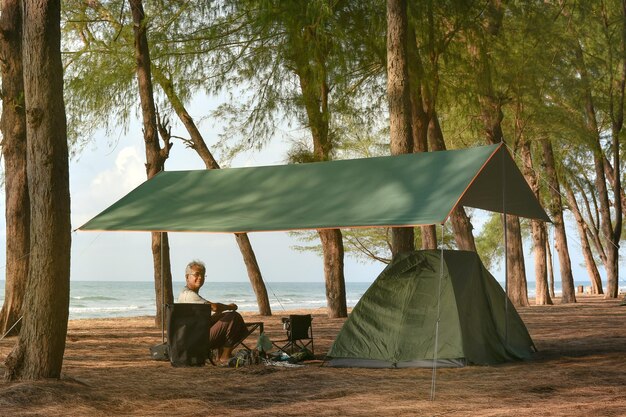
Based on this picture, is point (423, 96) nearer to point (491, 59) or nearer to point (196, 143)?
point (491, 59)

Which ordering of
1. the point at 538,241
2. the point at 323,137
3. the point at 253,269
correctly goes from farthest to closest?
the point at 538,241, the point at 253,269, the point at 323,137

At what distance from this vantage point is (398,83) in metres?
A: 9.41

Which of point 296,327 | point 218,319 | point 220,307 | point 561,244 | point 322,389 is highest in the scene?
point 561,244

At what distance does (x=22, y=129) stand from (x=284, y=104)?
5488mm

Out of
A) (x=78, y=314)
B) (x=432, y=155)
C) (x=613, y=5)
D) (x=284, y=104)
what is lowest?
(x=78, y=314)

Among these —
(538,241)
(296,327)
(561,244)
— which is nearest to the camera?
→ (296,327)

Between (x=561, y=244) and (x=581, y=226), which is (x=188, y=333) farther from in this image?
(x=581, y=226)

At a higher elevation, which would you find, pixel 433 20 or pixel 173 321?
pixel 433 20

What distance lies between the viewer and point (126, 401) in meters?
5.57

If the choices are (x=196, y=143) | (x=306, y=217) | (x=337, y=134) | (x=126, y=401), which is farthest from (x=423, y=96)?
(x=126, y=401)

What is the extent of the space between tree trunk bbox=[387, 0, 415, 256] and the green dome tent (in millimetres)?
1879

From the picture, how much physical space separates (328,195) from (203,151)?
7667 mm

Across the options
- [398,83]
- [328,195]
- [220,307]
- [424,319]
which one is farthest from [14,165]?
[424,319]

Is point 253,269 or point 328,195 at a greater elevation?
point 328,195
